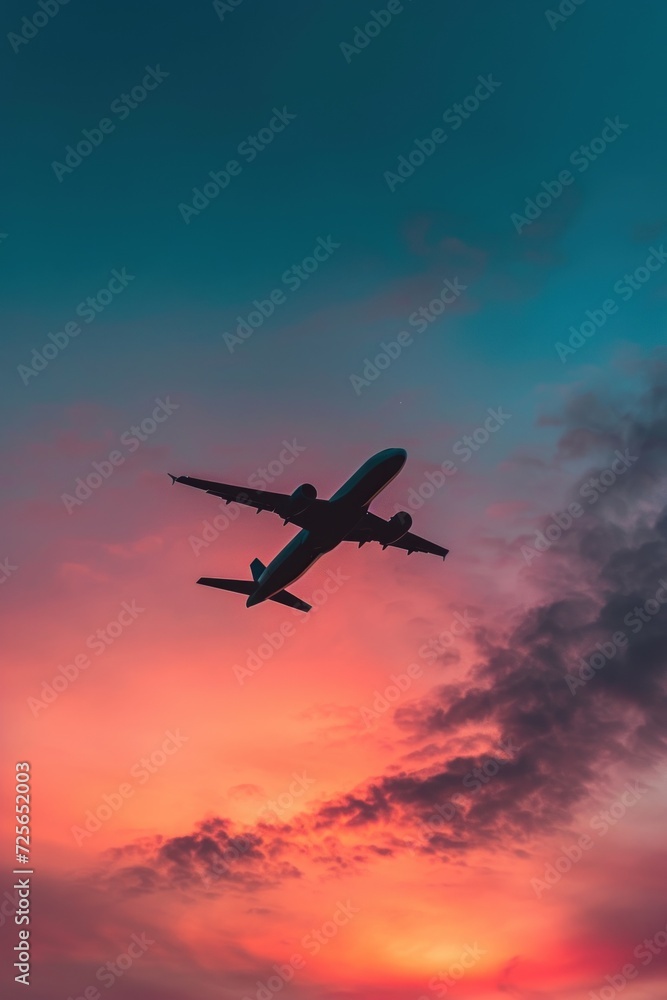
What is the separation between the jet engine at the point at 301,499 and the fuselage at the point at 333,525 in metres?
1.57

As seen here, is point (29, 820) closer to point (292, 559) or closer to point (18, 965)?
point (18, 965)

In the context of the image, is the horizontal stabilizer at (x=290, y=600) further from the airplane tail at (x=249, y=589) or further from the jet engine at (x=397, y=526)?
the jet engine at (x=397, y=526)

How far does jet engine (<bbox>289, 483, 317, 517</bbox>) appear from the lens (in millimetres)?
85000

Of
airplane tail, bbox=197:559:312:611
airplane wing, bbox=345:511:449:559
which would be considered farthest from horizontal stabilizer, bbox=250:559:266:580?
airplane wing, bbox=345:511:449:559

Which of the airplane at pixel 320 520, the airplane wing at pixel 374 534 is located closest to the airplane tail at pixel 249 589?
the airplane at pixel 320 520

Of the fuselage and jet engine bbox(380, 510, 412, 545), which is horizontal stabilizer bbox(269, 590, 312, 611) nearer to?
the fuselage

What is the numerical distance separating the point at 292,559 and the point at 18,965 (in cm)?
3985

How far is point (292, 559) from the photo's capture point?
306 feet

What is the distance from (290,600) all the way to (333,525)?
24747mm

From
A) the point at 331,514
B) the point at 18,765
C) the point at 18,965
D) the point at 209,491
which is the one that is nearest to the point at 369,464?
the point at 331,514

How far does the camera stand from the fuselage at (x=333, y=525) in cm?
7944

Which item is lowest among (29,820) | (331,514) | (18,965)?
(18,965)

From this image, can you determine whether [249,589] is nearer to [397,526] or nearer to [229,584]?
[229,584]

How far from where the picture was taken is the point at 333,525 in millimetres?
86438
